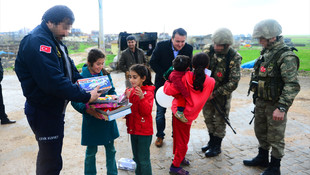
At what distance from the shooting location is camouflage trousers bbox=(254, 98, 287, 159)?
313cm

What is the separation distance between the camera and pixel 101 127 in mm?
2805

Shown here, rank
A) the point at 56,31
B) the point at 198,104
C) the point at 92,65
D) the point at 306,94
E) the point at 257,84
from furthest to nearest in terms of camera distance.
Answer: the point at 306,94 → the point at 257,84 → the point at 198,104 → the point at 92,65 → the point at 56,31

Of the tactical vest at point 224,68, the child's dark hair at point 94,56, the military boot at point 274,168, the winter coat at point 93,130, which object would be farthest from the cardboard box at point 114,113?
the military boot at point 274,168

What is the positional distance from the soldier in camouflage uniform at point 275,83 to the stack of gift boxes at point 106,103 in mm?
2013

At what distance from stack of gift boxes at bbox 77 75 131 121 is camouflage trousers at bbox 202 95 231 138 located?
5.93 ft

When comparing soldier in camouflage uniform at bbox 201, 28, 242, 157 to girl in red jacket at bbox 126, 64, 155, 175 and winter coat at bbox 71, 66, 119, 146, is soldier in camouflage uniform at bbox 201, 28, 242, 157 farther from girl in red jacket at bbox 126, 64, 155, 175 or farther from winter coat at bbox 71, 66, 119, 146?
winter coat at bbox 71, 66, 119, 146

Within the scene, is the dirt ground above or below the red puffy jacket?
below

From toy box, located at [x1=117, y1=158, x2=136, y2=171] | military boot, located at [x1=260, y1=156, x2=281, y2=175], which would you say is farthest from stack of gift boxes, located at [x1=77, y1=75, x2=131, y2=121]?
military boot, located at [x1=260, y1=156, x2=281, y2=175]

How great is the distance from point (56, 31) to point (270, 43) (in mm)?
2759

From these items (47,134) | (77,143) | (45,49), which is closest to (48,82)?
(45,49)

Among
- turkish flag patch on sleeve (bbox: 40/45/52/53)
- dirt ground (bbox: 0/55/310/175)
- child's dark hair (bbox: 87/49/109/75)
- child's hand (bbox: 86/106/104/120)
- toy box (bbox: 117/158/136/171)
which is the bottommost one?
dirt ground (bbox: 0/55/310/175)

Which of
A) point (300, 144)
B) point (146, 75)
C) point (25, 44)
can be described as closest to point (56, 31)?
point (25, 44)

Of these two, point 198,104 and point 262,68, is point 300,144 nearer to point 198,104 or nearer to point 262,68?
point 262,68

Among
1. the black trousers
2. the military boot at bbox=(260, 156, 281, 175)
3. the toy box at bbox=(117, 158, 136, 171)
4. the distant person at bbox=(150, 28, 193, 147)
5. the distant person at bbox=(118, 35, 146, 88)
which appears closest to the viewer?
the black trousers
